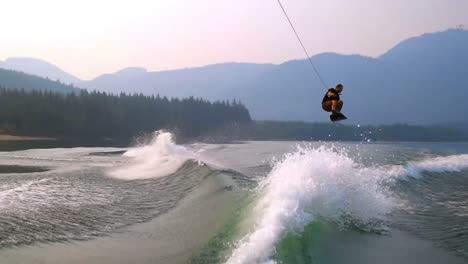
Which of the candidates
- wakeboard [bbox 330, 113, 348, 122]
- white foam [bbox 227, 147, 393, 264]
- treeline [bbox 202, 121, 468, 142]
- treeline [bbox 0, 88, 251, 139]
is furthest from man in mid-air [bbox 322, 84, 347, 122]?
treeline [bbox 202, 121, 468, 142]

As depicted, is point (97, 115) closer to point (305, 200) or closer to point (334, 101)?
point (334, 101)

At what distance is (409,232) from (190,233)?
6.00m

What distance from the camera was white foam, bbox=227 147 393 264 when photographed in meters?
8.42

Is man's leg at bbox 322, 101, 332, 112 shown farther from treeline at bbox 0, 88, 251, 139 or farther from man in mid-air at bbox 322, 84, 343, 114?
treeline at bbox 0, 88, 251, 139

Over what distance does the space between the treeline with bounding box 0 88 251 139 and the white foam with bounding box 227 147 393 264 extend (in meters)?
88.4

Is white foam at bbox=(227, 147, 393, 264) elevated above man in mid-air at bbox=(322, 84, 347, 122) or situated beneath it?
situated beneath

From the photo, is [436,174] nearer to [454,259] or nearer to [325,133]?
[454,259]

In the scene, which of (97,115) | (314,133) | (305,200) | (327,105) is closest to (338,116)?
(327,105)

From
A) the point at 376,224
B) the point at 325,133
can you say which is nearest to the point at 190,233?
the point at 376,224

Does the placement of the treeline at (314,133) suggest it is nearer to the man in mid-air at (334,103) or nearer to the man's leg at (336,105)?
the man in mid-air at (334,103)

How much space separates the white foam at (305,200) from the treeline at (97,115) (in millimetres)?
88446

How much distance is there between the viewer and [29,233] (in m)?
10.8

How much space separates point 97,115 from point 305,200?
346 ft

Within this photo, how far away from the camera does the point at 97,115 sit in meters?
111
